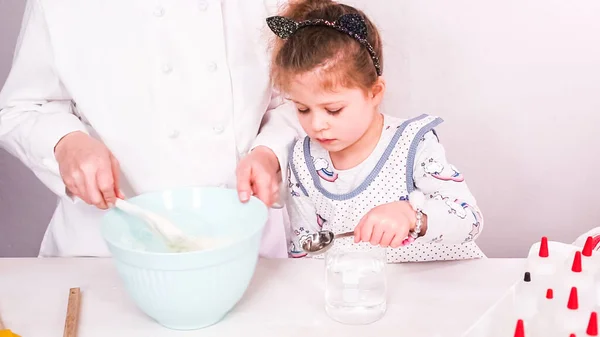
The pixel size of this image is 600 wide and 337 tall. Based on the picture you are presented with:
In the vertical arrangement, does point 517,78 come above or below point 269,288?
above

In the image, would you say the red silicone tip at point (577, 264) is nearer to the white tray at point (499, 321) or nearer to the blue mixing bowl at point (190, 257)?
the white tray at point (499, 321)

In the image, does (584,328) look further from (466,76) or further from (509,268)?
(466,76)

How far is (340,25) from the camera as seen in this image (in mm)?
1073

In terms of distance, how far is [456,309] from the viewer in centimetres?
94

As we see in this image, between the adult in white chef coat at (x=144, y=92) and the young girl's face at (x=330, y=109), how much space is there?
115 millimetres

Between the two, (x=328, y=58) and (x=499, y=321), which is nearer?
(x=499, y=321)

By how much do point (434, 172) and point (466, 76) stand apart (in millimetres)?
591

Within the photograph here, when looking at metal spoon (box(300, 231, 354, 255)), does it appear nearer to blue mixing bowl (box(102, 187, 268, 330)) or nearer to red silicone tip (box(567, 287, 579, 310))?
blue mixing bowl (box(102, 187, 268, 330))

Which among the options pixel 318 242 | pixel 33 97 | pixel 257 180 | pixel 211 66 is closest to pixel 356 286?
pixel 318 242

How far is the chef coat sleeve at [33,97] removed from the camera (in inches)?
44.8

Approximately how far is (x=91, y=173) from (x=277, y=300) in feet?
1.07

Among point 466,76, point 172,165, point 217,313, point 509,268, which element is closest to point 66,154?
point 172,165

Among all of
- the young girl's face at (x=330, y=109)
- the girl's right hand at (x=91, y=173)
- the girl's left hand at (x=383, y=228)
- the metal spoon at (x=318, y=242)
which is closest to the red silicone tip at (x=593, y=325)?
the girl's left hand at (x=383, y=228)

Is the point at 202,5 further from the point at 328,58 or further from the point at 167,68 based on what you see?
the point at 328,58
